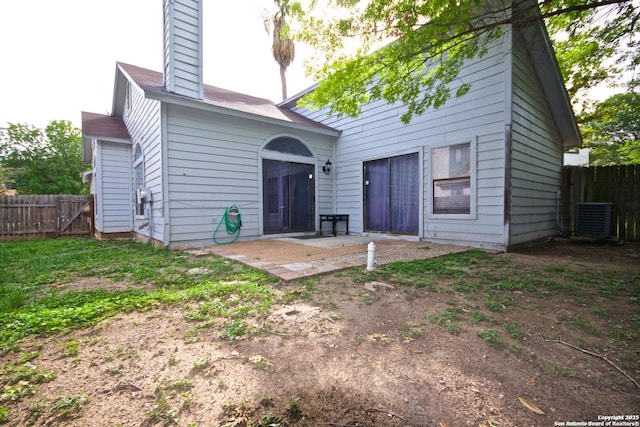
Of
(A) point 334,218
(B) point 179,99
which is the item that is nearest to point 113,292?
(B) point 179,99

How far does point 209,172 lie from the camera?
6152mm

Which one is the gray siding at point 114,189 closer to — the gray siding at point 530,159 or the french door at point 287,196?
the french door at point 287,196

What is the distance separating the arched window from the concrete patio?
273 cm

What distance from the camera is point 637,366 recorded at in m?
1.55

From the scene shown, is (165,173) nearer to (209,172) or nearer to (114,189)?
(209,172)

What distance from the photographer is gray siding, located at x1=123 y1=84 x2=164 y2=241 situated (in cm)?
571

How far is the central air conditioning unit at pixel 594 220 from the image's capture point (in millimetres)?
6406

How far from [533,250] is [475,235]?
129 cm

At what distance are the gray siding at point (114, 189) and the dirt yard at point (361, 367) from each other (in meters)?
7.61

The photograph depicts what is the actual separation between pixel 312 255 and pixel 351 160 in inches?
162

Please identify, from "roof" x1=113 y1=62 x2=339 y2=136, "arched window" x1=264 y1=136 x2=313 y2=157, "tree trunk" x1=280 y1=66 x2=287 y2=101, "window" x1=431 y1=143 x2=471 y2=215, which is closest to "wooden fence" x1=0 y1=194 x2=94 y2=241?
"roof" x1=113 y1=62 x2=339 y2=136

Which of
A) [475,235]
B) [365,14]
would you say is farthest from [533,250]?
[365,14]

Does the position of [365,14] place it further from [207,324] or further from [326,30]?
[207,324]

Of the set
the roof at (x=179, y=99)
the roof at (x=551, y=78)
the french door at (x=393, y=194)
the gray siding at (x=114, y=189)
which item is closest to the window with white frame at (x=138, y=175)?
the gray siding at (x=114, y=189)
